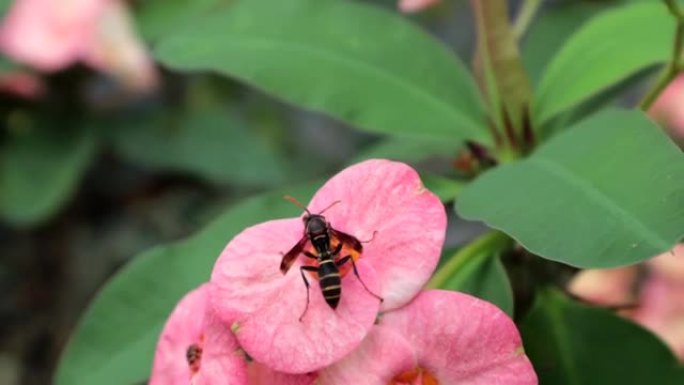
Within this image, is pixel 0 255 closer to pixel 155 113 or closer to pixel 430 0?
pixel 155 113

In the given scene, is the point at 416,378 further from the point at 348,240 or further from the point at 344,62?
the point at 344,62

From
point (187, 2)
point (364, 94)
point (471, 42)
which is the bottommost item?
point (471, 42)

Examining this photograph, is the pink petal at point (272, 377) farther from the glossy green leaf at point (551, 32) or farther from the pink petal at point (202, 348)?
the glossy green leaf at point (551, 32)

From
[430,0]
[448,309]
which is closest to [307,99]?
[430,0]

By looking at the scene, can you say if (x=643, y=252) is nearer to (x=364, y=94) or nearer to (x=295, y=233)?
(x=295, y=233)

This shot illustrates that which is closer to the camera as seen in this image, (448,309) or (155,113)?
(448,309)

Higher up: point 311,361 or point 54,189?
point 311,361

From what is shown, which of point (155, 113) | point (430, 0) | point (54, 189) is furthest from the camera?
point (155, 113)

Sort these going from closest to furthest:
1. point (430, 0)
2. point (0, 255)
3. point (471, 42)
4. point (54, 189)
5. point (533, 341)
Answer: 1. point (533, 341)
2. point (430, 0)
3. point (54, 189)
4. point (0, 255)
5. point (471, 42)
